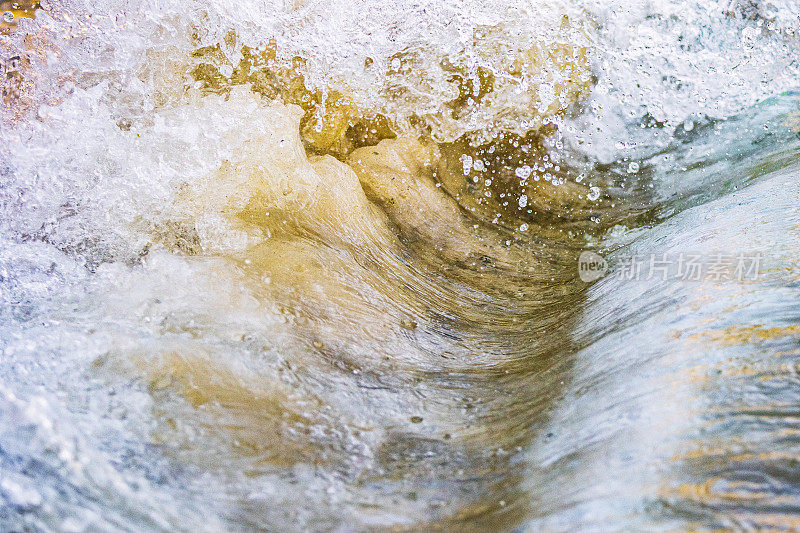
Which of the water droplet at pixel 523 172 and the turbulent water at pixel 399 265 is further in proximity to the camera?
the water droplet at pixel 523 172

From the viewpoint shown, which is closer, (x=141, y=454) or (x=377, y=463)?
(x=141, y=454)

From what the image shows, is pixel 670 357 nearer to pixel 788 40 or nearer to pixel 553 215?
pixel 553 215

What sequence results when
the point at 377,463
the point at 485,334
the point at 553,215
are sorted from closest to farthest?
the point at 377,463
the point at 485,334
the point at 553,215

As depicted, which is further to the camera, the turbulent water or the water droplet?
the water droplet

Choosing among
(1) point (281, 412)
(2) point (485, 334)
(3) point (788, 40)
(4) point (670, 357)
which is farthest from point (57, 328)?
(3) point (788, 40)

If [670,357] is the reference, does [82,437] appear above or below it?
below

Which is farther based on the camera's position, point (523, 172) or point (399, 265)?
point (523, 172)

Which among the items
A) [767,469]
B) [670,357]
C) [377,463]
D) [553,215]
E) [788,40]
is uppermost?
[788,40]

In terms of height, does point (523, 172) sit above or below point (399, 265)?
above
